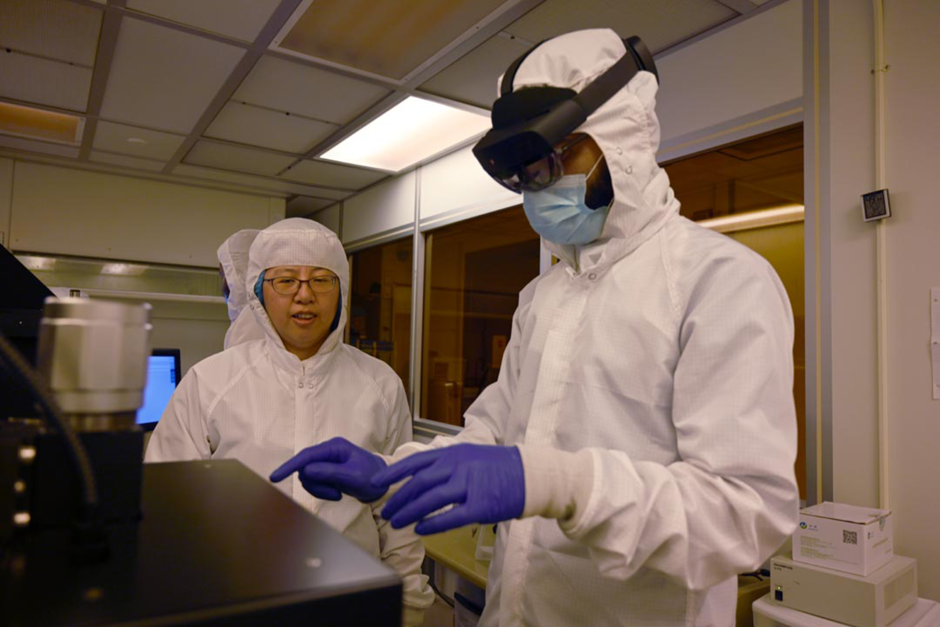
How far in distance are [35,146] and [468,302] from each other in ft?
8.76

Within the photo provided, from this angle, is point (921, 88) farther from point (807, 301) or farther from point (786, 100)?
point (807, 301)

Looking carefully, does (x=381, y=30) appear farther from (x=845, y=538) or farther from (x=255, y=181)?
(x=255, y=181)

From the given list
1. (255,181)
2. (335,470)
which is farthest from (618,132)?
(255,181)

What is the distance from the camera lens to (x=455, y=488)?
0.66 meters

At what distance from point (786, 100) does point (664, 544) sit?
1661 mm

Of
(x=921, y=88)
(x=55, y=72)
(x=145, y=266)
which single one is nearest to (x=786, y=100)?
(x=921, y=88)

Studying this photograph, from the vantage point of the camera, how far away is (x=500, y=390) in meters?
1.20

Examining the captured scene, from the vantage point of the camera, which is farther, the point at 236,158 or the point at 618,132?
the point at 236,158

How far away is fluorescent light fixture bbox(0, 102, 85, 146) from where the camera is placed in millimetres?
3135

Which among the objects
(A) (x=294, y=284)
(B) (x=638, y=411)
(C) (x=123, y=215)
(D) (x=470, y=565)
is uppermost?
(C) (x=123, y=215)

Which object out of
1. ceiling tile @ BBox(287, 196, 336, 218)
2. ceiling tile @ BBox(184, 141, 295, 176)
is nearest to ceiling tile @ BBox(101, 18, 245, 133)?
ceiling tile @ BBox(184, 141, 295, 176)

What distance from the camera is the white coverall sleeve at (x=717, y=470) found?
69 centimetres

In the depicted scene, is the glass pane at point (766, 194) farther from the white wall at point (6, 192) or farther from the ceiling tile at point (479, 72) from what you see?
the white wall at point (6, 192)

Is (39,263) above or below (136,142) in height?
below
